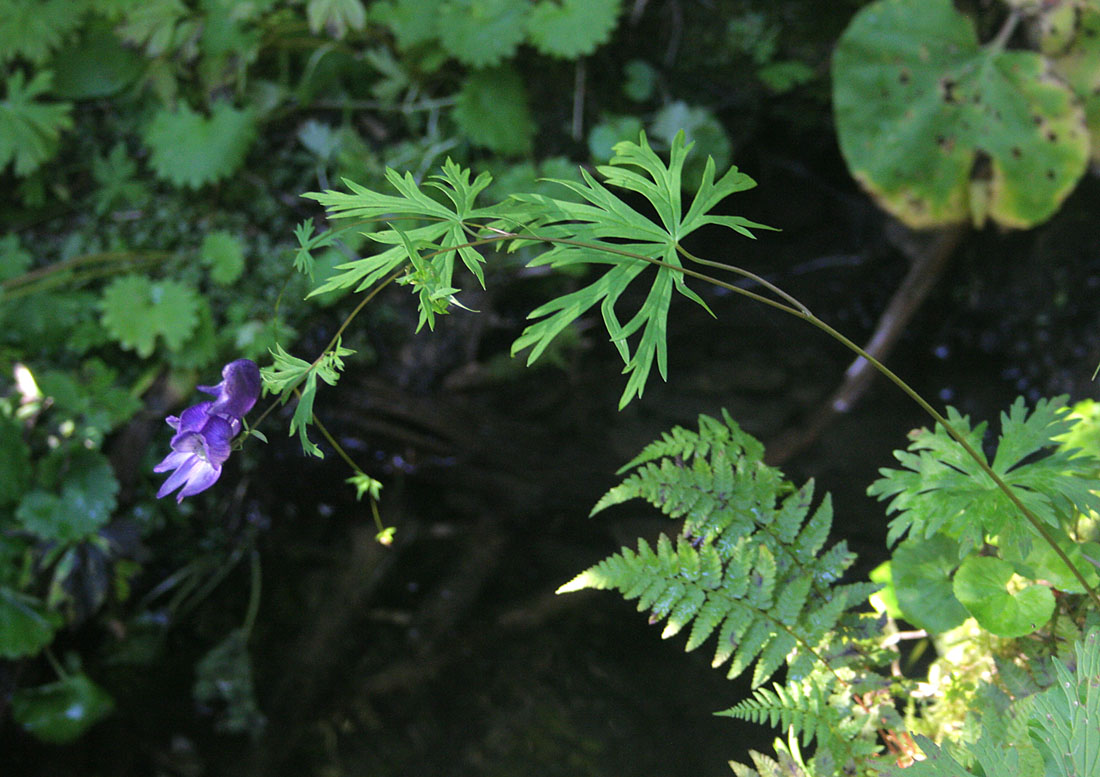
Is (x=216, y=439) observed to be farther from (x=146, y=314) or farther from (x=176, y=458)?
(x=146, y=314)

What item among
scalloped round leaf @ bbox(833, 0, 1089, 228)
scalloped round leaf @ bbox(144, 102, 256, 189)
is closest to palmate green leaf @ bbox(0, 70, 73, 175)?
scalloped round leaf @ bbox(144, 102, 256, 189)

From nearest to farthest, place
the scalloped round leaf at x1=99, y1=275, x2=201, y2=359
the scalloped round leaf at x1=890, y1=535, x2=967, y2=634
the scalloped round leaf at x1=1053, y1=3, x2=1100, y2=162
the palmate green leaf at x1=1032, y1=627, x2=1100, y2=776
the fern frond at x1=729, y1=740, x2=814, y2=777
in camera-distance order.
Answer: the palmate green leaf at x1=1032, y1=627, x2=1100, y2=776 → the fern frond at x1=729, y1=740, x2=814, y2=777 → the scalloped round leaf at x1=890, y1=535, x2=967, y2=634 → the scalloped round leaf at x1=1053, y1=3, x2=1100, y2=162 → the scalloped round leaf at x1=99, y1=275, x2=201, y2=359

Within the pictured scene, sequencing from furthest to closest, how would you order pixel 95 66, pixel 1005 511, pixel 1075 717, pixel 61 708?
pixel 95 66 → pixel 61 708 → pixel 1005 511 → pixel 1075 717

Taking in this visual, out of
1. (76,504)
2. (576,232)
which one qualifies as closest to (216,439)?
(576,232)

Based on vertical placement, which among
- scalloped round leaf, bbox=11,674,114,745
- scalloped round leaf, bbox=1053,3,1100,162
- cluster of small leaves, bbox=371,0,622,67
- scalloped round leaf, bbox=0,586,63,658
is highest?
scalloped round leaf, bbox=1053,3,1100,162

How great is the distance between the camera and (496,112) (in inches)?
94.7

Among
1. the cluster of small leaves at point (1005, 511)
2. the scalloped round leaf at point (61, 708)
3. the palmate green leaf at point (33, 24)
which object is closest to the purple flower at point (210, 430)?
the cluster of small leaves at point (1005, 511)

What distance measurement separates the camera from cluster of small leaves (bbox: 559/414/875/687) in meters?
1.00

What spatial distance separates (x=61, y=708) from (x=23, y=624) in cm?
28

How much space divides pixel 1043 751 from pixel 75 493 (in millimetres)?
2210

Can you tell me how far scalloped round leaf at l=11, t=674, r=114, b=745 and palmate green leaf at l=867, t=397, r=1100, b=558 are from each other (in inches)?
85.0

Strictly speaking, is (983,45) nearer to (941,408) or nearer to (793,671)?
(941,408)

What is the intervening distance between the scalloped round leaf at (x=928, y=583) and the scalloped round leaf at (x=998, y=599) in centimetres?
7

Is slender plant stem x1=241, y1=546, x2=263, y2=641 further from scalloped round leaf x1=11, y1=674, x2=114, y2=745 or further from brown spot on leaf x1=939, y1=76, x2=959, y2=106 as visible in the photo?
brown spot on leaf x1=939, y1=76, x2=959, y2=106
